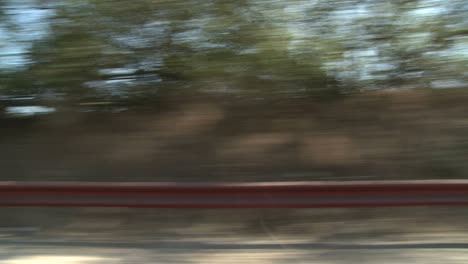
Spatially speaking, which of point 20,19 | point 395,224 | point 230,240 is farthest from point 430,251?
point 20,19

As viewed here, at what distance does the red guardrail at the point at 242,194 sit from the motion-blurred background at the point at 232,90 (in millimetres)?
789

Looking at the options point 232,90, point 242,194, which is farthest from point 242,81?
point 242,194

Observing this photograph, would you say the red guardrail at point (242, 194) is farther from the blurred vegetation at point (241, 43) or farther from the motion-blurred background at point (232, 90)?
the blurred vegetation at point (241, 43)

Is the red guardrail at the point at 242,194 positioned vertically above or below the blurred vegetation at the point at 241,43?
below

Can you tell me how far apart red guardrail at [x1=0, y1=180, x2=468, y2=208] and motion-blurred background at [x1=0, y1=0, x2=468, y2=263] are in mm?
789

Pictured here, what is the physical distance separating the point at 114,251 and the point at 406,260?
8.91 feet

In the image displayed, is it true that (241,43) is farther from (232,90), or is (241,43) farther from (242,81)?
(232,90)

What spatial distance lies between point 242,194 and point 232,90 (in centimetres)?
202

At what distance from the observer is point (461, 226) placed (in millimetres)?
5387

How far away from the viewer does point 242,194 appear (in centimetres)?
517

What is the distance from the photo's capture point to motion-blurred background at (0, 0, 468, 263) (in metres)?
6.35

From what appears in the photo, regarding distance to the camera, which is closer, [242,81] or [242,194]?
[242,194]

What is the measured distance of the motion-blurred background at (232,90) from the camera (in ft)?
20.8

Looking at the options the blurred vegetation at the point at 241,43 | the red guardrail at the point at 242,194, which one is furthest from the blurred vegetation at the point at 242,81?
the red guardrail at the point at 242,194
